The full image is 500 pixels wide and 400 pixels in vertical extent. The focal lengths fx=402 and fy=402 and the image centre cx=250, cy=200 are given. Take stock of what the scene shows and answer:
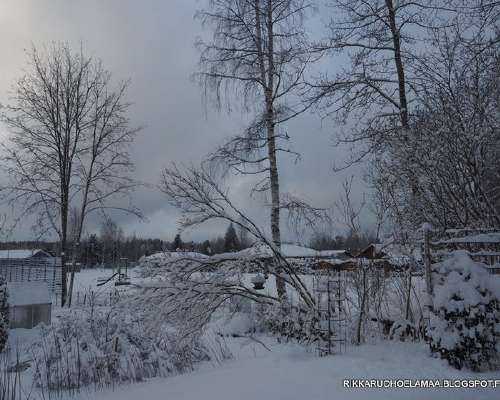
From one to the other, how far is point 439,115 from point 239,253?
3.98 metres

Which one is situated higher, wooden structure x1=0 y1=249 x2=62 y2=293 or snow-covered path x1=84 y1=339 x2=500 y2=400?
wooden structure x1=0 y1=249 x2=62 y2=293

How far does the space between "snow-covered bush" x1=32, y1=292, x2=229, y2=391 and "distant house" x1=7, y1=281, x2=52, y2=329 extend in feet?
15.6

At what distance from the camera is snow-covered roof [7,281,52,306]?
35.8 ft

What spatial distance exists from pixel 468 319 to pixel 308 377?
1.97 meters

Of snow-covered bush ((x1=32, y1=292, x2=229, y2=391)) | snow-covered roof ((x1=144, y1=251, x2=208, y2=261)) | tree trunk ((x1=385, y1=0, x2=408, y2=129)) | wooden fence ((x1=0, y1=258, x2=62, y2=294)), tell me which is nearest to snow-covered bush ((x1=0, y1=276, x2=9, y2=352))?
snow-covered bush ((x1=32, y1=292, x2=229, y2=391))

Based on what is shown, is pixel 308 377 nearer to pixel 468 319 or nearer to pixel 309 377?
pixel 309 377

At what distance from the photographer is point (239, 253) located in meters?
6.23

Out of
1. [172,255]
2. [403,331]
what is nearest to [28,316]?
[172,255]

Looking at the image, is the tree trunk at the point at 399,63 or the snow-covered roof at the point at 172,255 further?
the tree trunk at the point at 399,63

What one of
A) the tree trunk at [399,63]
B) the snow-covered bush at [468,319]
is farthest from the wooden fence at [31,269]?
the snow-covered bush at [468,319]

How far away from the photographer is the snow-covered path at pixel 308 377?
387 centimetres

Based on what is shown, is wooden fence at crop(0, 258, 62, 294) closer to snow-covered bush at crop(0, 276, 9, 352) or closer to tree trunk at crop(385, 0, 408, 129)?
snow-covered bush at crop(0, 276, 9, 352)

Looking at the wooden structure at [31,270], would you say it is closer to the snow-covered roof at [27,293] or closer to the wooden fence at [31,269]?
the wooden fence at [31,269]

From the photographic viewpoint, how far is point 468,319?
4.62m
